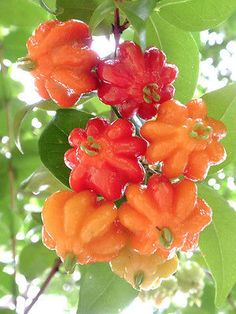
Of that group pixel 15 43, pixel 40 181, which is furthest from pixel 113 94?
pixel 15 43

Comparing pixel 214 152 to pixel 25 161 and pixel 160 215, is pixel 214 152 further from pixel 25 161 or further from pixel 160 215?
pixel 25 161

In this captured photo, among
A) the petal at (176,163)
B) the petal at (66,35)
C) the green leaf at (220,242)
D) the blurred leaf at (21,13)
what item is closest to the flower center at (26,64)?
the petal at (66,35)

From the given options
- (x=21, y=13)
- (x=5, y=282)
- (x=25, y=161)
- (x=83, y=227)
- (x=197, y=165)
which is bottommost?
(x=5, y=282)

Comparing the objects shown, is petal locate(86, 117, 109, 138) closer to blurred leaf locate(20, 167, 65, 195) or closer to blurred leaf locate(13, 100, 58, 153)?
blurred leaf locate(13, 100, 58, 153)

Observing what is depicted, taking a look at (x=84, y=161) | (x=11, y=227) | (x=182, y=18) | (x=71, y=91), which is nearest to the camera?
(x=84, y=161)

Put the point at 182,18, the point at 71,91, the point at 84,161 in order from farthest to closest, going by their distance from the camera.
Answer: the point at 182,18 → the point at 71,91 → the point at 84,161

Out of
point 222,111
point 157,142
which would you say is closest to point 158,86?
point 157,142

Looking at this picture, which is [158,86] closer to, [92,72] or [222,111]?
[92,72]
